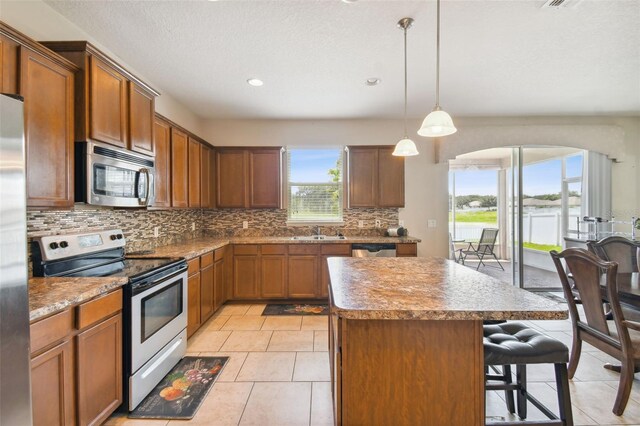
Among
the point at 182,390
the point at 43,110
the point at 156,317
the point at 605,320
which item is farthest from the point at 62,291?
the point at 605,320

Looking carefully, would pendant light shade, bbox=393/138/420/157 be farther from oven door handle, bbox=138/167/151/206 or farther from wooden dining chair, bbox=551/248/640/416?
oven door handle, bbox=138/167/151/206

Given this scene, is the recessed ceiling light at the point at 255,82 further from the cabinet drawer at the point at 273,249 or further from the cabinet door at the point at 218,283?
the cabinet door at the point at 218,283

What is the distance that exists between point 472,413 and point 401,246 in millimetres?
2688

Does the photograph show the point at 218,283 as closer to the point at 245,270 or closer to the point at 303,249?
the point at 245,270

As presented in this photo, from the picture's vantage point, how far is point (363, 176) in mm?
4195

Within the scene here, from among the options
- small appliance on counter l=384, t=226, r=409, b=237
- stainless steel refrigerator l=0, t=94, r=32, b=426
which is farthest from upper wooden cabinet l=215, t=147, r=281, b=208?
stainless steel refrigerator l=0, t=94, r=32, b=426

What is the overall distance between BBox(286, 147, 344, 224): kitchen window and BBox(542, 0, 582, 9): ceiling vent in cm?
289

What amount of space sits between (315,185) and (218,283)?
2.07 m

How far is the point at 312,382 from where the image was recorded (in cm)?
217

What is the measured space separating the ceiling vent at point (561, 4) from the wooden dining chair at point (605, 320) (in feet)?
5.60

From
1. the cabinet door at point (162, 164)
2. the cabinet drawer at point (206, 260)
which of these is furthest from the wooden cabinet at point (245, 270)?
the cabinet door at point (162, 164)

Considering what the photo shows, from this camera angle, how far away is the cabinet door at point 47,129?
59.4 inches

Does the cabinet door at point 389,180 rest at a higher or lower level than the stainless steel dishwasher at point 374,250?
higher

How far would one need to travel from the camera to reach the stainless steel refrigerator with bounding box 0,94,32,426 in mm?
1004
